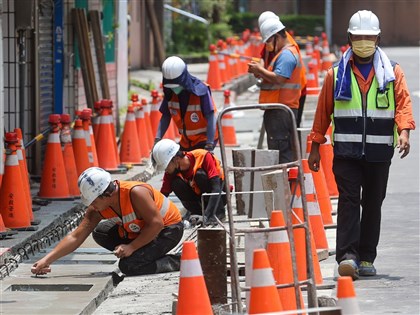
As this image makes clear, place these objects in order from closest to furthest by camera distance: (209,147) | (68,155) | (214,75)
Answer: (209,147) → (68,155) → (214,75)

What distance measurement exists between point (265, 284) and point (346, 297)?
2.33 ft

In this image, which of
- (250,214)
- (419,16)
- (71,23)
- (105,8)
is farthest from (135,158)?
(419,16)

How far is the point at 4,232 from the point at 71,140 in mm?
2921

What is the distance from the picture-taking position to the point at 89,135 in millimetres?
14797

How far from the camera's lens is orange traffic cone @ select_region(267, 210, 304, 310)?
757 cm

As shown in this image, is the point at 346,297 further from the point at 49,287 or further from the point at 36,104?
the point at 36,104

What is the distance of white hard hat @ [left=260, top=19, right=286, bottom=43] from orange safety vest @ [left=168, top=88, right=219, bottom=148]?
1.02m

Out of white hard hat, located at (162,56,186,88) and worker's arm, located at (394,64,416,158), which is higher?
white hard hat, located at (162,56,186,88)

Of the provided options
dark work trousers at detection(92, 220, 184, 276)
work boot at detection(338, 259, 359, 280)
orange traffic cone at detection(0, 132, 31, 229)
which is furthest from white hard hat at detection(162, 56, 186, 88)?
work boot at detection(338, 259, 359, 280)

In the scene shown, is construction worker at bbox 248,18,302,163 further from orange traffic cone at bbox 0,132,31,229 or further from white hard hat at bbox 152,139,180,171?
orange traffic cone at bbox 0,132,31,229

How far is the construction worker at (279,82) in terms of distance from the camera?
43.1ft

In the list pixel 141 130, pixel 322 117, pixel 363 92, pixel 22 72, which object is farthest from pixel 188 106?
pixel 141 130

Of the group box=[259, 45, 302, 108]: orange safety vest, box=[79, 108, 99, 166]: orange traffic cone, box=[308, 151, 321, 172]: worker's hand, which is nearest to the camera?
box=[308, 151, 321, 172]: worker's hand

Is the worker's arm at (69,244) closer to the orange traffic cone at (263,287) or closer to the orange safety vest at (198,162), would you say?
the orange safety vest at (198,162)
